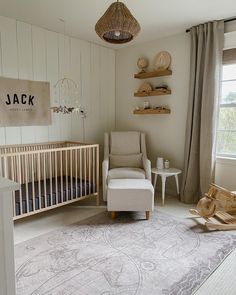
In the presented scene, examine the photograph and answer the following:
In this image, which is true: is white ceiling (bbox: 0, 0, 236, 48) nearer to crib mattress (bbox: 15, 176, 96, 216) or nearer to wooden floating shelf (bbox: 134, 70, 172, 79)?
wooden floating shelf (bbox: 134, 70, 172, 79)

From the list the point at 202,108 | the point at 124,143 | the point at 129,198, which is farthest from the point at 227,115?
the point at 129,198

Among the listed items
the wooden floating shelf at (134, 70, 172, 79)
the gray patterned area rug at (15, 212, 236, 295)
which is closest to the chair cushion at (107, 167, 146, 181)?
the gray patterned area rug at (15, 212, 236, 295)

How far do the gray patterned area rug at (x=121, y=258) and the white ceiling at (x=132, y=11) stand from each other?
241cm

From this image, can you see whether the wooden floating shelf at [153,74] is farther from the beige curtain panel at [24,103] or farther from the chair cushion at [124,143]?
the beige curtain panel at [24,103]

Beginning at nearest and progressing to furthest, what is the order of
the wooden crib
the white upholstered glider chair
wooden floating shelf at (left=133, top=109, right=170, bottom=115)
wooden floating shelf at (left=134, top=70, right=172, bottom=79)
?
the wooden crib → the white upholstered glider chair → wooden floating shelf at (left=134, top=70, right=172, bottom=79) → wooden floating shelf at (left=133, top=109, right=170, bottom=115)

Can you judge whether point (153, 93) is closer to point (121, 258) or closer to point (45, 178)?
point (45, 178)

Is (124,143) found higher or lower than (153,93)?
lower

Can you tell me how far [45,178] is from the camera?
2.83m

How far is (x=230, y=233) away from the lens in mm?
2508

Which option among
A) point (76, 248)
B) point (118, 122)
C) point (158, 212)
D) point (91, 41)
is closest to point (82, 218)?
point (76, 248)

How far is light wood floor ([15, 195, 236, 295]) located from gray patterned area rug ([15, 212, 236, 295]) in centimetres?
7

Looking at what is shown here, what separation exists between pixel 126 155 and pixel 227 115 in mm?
1527

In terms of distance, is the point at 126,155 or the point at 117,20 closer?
the point at 117,20

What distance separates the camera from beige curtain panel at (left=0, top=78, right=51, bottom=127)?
2984 mm
